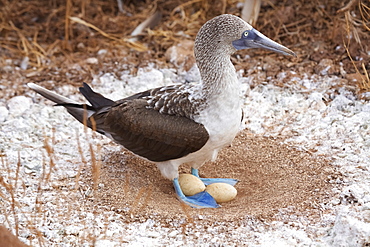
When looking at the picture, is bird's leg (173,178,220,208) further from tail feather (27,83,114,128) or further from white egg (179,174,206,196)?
tail feather (27,83,114,128)

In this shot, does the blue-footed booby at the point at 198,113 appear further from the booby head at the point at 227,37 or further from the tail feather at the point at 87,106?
the tail feather at the point at 87,106

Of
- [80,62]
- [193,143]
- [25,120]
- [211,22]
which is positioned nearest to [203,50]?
Answer: [211,22]

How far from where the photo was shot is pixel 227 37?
379 cm

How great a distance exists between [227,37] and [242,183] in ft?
3.77

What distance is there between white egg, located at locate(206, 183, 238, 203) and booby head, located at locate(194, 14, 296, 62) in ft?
2.95

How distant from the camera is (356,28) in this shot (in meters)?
5.84

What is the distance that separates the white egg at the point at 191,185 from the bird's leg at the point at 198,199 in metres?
0.04

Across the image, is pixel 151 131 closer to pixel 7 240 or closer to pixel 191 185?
pixel 191 185

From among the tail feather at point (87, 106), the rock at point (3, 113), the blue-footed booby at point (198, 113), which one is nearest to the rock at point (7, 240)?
the blue-footed booby at point (198, 113)

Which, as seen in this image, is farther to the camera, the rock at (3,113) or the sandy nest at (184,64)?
the rock at (3,113)

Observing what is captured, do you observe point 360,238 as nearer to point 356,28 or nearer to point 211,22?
point 211,22

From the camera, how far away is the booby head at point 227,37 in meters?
3.77

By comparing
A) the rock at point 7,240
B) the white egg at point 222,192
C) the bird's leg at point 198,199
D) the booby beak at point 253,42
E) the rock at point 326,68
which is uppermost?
the booby beak at point 253,42

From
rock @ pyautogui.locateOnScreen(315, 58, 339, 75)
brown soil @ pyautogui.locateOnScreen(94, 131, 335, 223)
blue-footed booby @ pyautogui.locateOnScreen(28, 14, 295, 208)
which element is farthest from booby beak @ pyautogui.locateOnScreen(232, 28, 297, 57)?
rock @ pyautogui.locateOnScreen(315, 58, 339, 75)
